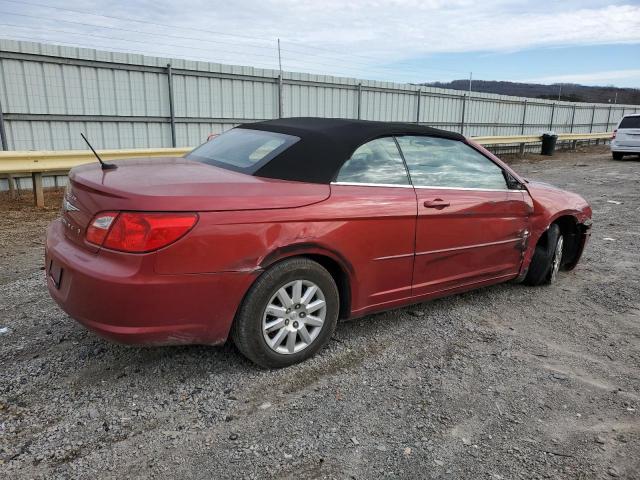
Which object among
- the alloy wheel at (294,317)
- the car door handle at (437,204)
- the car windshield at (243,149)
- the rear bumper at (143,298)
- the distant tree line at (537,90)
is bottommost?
the alloy wheel at (294,317)

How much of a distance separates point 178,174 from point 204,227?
0.59 m

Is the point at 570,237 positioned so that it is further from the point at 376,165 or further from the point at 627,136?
the point at 627,136

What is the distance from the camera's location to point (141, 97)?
10852 millimetres

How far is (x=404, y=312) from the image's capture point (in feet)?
13.8

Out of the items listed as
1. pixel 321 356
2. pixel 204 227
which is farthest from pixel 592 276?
pixel 204 227

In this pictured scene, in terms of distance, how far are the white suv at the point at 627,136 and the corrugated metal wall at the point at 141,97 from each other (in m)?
8.95

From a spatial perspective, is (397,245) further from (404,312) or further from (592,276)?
(592,276)

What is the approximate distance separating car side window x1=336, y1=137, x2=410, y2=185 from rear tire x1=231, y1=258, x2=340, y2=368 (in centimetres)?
69

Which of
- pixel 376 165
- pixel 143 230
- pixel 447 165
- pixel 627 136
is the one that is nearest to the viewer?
pixel 143 230

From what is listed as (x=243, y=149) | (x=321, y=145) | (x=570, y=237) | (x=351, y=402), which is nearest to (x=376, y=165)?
(x=321, y=145)

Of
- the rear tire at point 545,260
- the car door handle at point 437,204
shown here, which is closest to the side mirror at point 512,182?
the rear tire at point 545,260

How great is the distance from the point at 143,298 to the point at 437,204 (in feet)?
7.12

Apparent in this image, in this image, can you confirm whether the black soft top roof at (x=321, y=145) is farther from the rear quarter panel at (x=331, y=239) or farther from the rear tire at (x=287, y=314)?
the rear tire at (x=287, y=314)

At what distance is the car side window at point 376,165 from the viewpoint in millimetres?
3371
